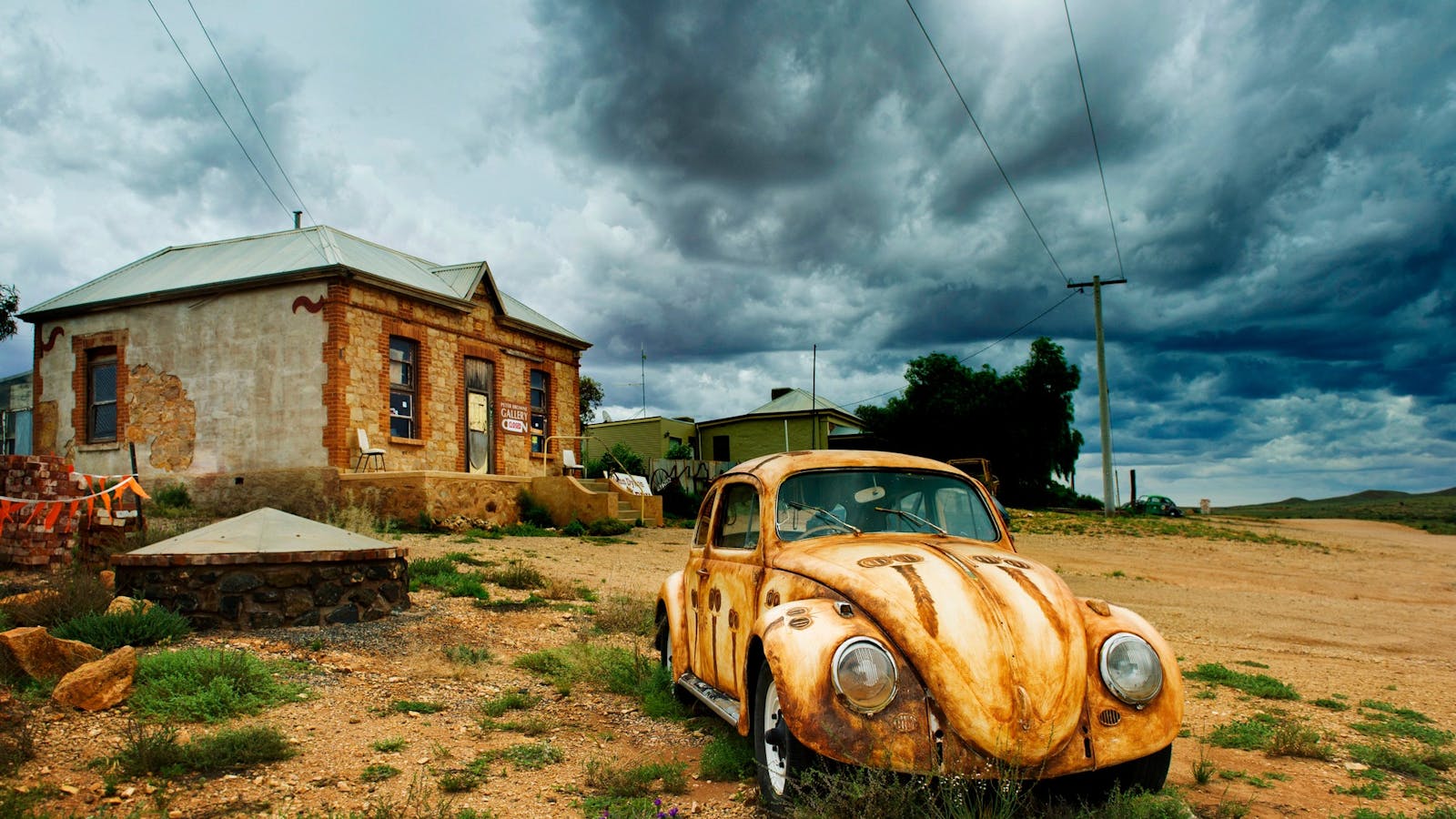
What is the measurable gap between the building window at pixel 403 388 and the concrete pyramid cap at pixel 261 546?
38.1ft

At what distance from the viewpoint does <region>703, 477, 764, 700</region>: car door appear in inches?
194

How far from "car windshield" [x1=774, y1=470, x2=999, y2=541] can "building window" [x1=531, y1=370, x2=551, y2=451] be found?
20.3 meters

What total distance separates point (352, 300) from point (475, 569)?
351 inches

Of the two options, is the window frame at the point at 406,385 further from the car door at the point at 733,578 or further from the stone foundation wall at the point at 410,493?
the car door at the point at 733,578

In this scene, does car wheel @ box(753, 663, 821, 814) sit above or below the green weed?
above

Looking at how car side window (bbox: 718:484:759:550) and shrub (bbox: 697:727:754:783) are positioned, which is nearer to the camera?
shrub (bbox: 697:727:754:783)

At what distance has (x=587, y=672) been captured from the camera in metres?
7.24

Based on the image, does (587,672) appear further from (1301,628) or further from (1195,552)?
(1195,552)

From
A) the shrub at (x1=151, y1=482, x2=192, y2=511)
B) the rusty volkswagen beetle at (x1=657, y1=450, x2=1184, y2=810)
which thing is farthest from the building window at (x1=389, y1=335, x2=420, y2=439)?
the rusty volkswagen beetle at (x1=657, y1=450, x2=1184, y2=810)

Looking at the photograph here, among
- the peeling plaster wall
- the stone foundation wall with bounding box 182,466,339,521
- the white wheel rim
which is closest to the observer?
the white wheel rim

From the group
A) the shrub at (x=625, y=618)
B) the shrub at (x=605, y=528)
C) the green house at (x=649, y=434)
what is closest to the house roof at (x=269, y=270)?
the shrub at (x=605, y=528)

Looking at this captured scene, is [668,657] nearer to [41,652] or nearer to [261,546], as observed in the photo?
[261,546]

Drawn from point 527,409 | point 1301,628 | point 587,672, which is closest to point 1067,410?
point 527,409

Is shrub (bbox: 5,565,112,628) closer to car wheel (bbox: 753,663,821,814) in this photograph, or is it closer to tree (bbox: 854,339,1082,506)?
car wheel (bbox: 753,663,821,814)
